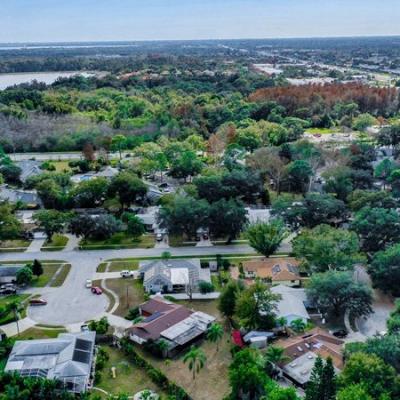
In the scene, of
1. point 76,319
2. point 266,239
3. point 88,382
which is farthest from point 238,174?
point 88,382

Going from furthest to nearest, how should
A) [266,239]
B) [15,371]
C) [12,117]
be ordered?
[12,117]
[266,239]
[15,371]

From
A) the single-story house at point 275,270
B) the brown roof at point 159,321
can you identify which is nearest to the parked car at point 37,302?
the brown roof at point 159,321

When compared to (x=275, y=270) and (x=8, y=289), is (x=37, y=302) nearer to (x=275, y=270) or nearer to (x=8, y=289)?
(x=8, y=289)

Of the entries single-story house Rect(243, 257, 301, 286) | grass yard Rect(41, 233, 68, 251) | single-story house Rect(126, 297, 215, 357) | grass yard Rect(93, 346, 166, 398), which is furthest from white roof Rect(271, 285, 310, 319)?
grass yard Rect(41, 233, 68, 251)

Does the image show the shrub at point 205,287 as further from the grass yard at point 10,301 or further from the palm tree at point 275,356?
the grass yard at point 10,301

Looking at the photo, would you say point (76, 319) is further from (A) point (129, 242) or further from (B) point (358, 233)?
(B) point (358, 233)

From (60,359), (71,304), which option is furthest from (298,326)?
(71,304)
